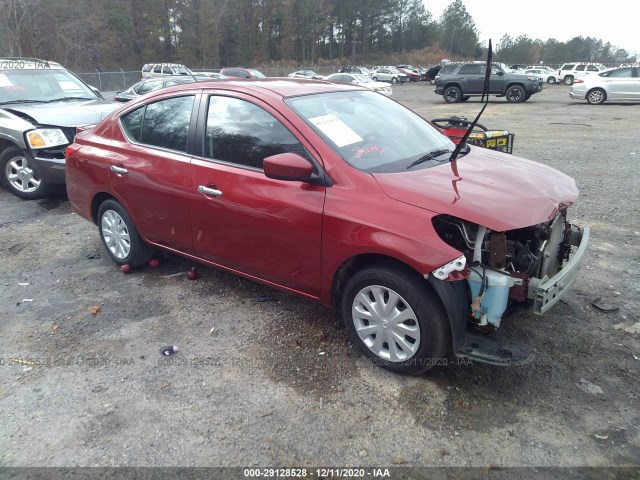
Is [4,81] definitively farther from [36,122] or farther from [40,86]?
[36,122]

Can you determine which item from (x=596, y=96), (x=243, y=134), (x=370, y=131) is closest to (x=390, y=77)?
(x=596, y=96)

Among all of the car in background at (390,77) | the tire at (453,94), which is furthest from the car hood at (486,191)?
the car in background at (390,77)

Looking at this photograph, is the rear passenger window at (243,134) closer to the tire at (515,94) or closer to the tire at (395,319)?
the tire at (395,319)

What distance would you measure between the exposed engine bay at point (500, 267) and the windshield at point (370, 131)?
0.63 metres

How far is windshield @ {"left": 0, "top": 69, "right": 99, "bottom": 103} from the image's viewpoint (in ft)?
25.2

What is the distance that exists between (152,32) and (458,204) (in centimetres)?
5951

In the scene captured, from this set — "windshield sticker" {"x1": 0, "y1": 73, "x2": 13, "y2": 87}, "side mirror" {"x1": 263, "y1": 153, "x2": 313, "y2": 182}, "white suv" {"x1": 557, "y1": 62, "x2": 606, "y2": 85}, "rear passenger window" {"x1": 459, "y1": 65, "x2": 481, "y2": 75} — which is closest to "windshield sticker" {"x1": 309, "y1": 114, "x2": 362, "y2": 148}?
"side mirror" {"x1": 263, "y1": 153, "x2": 313, "y2": 182}

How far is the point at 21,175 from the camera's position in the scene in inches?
280

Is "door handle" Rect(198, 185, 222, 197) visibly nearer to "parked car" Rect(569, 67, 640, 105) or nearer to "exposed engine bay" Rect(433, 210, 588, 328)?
"exposed engine bay" Rect(433, 210, 588, 328)

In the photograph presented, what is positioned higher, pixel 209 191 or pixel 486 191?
pixel 486 191

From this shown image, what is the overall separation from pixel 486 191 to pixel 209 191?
6.40 ft

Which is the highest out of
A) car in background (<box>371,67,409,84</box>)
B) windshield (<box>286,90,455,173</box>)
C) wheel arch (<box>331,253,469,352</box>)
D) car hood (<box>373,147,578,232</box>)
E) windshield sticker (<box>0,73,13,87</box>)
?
car in background (<box>371,67,409,84</box>)

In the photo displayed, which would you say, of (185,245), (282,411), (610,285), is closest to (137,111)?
(185,245)

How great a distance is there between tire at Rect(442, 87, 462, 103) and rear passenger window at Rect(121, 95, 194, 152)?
71.1ft
